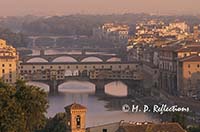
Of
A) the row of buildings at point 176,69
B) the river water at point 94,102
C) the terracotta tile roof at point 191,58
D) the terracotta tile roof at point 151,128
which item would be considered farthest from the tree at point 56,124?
the terracotta tile roof at point 191,58

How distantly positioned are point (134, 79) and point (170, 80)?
2.61 metres

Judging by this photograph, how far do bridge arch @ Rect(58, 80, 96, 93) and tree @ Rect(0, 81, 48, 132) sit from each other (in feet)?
53.1

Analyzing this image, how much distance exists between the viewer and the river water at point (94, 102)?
19.3m

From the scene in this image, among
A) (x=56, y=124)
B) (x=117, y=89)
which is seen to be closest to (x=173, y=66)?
(x=117, y=89)

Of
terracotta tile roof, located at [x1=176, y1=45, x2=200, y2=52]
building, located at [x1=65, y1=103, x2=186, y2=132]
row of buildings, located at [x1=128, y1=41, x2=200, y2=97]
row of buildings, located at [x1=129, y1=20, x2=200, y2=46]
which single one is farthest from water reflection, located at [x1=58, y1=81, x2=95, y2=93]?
building, located at [x1=65, y1=103, x2=186, y2=132]

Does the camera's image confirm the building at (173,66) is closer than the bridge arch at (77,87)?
Yes

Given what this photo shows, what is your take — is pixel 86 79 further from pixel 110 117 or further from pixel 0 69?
pixel 110 117

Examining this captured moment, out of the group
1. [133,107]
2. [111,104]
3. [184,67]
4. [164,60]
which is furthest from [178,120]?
[164,60]

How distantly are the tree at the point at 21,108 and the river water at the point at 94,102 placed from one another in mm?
6258

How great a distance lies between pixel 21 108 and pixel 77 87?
18338mm

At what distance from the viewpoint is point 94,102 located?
2398 centimetres

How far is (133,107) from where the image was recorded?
21797 mm

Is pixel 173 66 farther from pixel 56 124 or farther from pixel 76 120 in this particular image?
pixel 76 120

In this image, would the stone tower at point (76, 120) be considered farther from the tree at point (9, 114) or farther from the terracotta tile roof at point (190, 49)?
the terracotta tile roof at point (190, 49)
